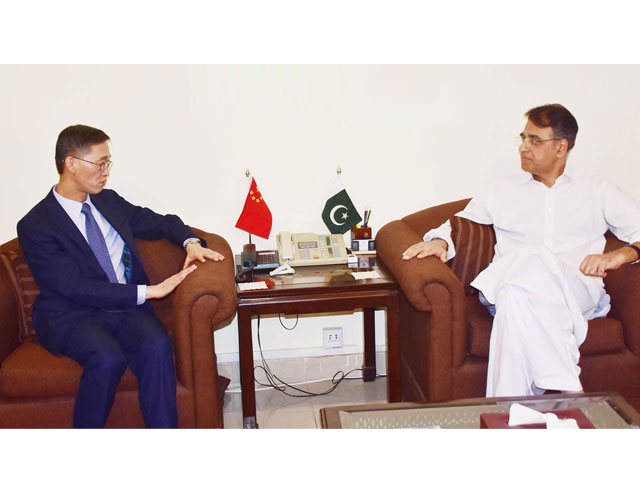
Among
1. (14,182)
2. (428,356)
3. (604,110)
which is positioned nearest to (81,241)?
(14,182)

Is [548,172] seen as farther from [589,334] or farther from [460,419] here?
[460,419]

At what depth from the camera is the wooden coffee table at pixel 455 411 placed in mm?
1853

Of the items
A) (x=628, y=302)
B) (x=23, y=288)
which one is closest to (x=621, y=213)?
(x=628, y=302)

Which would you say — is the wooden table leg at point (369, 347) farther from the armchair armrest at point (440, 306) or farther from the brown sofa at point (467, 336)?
the armchair armrest at point (440, 306)

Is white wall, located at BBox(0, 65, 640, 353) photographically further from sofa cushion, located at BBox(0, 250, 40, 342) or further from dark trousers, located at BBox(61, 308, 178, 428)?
dark trousers, located at BBox(61, 308, 178, 428)

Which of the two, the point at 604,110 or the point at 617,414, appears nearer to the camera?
the point at 617,414

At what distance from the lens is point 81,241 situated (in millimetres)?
2523

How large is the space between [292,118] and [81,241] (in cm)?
120

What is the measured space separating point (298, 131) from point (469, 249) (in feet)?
3.32

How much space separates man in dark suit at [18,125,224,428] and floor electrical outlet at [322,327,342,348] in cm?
92

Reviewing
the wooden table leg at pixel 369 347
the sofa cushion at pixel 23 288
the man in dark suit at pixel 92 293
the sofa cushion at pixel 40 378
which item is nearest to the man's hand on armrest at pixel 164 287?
the man in dark suit at pixel 92 293

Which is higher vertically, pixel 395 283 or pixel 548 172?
pixel 548 172

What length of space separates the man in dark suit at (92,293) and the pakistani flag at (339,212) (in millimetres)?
745

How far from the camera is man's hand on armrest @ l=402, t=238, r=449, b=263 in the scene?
270cm
